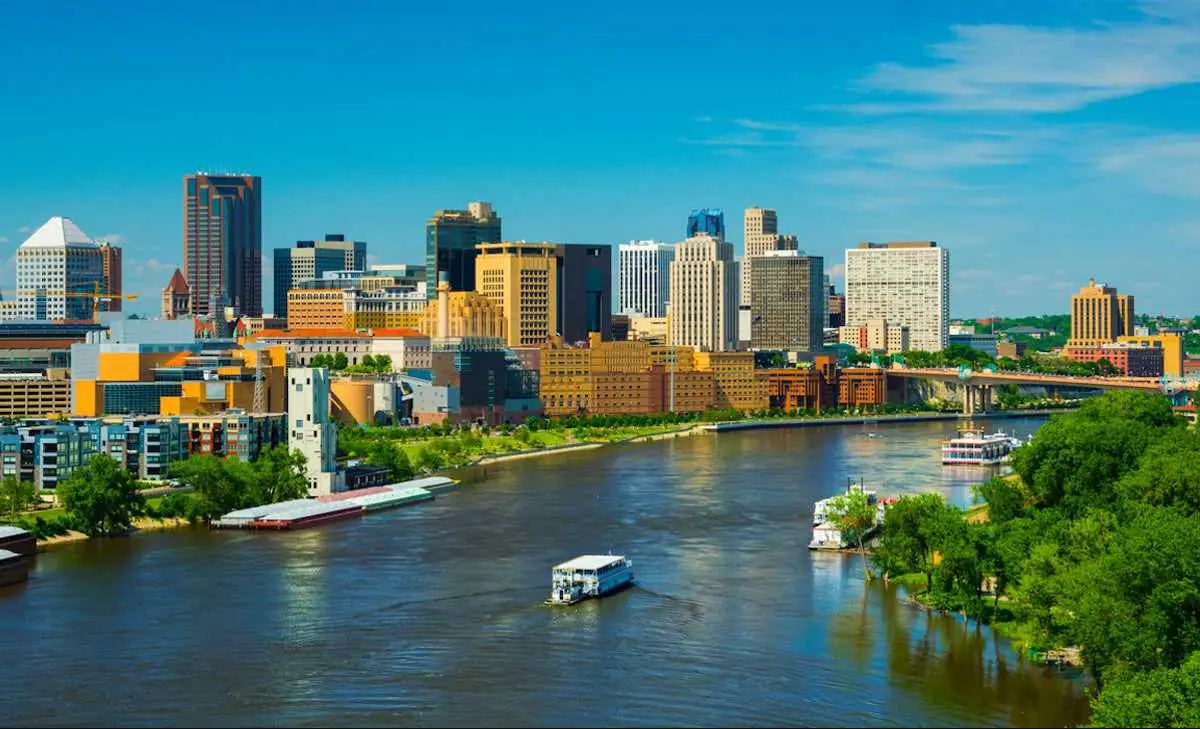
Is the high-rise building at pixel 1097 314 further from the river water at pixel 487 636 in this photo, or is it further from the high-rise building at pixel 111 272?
the river water at pixel 487 636

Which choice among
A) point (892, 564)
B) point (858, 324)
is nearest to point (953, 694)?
point (892, 564)

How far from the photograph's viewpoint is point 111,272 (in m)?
146

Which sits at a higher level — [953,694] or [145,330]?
[145,330]

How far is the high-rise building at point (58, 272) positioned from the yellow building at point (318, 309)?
1521 cm

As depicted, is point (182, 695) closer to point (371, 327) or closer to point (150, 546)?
point (150, 546)

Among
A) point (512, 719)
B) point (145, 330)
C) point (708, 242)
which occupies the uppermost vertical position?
point (708, 242)

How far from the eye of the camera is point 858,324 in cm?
17738

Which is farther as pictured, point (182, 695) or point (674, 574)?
point (674, 574)

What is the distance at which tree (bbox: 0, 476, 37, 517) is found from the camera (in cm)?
4542

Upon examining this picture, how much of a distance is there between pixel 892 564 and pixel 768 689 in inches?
377

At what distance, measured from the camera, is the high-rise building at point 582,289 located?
115 m

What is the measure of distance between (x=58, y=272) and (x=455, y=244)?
31257 mm

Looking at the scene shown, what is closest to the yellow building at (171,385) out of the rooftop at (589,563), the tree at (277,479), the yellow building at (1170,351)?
the tree at (277,479)

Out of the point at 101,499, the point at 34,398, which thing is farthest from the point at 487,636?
the point at 34,398
